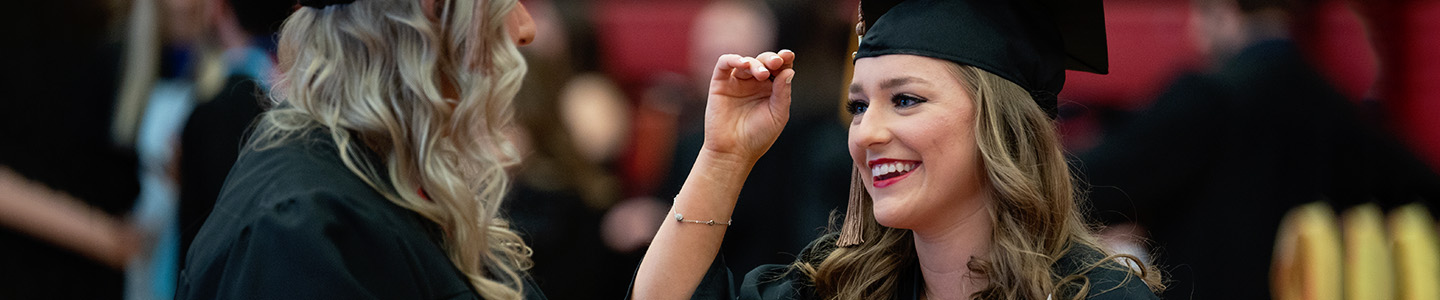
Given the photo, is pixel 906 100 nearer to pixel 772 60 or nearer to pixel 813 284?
pixel 772 60

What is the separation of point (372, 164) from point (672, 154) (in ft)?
7.94

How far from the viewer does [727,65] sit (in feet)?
7.96

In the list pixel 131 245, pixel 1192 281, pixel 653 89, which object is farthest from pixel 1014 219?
pixel 653 89

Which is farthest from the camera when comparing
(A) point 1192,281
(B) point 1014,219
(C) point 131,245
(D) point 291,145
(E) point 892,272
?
(A) point 1192,281

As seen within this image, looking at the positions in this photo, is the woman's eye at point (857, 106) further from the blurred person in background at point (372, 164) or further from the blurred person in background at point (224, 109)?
the blurred person in background at point (224, 109)

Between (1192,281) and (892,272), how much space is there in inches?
82.7

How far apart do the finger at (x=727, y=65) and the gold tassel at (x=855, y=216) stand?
0.36 m

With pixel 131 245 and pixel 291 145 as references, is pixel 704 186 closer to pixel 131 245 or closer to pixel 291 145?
pixel 291 145

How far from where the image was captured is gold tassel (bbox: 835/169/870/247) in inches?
103

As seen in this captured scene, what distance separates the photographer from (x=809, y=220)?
3.64 meters

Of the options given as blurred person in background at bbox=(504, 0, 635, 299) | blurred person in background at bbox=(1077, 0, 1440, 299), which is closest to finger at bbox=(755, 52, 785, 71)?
blurred person in background at bbox=(504, 0, 635, 299)

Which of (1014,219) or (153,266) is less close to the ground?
(1014,219)

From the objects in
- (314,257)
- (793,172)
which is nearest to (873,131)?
(314,257)

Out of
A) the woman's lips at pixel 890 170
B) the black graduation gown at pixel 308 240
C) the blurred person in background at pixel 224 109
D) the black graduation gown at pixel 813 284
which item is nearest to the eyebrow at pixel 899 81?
the woman's lips at pixel 890 170
